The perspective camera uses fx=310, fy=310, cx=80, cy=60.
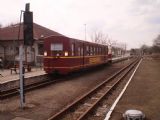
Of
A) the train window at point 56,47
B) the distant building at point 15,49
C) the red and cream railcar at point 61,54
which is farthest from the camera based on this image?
the distant building at point 15,49

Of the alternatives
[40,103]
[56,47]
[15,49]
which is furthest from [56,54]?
[15,49]

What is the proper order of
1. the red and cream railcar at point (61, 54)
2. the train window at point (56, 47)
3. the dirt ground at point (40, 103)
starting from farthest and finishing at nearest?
the train window at point (56, 47), the red and cream railcar at point (61, 54), the dirt ground at point (40, 103)

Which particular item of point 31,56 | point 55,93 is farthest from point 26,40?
point 31,56

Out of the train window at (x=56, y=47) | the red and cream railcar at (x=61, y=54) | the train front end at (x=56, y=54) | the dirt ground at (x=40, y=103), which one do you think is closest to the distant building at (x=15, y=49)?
the red and cream railcar at (x=61, y=54)

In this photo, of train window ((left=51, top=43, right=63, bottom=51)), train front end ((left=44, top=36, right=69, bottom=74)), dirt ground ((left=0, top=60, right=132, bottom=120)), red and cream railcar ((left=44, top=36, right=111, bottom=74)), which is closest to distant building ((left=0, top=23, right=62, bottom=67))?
red and cream railcar ((left=44, top=36, right=111, bottom=74))

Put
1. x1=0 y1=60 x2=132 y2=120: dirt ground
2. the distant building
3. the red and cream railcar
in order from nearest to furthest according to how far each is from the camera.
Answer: x1=0 y1=60 x2=132 y2=120: dirt ground → the red and cream railcar → the distant building

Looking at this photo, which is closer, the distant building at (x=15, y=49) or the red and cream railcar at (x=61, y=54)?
the red and cream railcar at (x=61, y=54)

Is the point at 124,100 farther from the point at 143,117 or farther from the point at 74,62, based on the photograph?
the point at 74,62

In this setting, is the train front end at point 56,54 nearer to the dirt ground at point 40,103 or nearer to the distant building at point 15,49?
the dirt ground at point 40,103

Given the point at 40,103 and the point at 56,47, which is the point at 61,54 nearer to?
the point at 56,47

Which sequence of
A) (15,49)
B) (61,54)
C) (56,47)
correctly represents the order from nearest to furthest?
(61,54) → (56,47) → (15,49)

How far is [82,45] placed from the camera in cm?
2389

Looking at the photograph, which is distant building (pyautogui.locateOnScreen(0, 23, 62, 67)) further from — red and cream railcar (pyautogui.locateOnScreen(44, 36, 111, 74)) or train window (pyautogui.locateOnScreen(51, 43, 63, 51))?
train window (pyautogui.locateOnScreen(51, 43, 63, 51))

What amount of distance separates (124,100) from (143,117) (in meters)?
3.56
